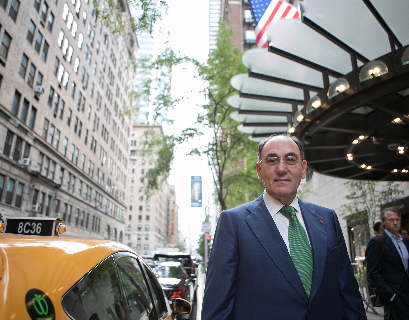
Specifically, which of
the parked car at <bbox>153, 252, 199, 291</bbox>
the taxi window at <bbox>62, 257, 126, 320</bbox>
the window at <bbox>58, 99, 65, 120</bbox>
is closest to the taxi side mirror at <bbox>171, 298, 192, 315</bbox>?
the taxi window at <bbox>62, 257, 126, 320</bbox>

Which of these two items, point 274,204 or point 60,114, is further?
point 60,114

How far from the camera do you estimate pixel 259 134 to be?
43.7 feet

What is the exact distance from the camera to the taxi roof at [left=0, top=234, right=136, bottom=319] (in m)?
1.44

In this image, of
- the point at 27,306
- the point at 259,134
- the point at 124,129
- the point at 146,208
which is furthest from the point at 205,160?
the point at 146,208

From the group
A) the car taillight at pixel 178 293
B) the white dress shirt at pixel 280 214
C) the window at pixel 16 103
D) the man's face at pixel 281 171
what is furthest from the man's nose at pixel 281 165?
the window at pixel 16 103

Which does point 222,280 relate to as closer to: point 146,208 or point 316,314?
point 316,314

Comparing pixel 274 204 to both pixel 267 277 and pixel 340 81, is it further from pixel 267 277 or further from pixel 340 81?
pixel 340 81

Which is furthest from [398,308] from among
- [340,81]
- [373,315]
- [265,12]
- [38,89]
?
[38,89]

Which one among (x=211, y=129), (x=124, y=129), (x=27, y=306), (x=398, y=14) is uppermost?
(x=124, y=129)

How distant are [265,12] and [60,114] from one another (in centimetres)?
3126

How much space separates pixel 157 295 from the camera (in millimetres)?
3326

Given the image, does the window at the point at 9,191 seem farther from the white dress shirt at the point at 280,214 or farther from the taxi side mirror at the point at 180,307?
the white dress shirt at the point at 280,214

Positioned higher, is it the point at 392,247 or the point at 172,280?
the point at 392,247

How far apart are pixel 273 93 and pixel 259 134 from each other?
11.2 ft
